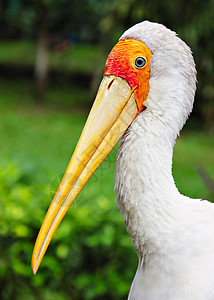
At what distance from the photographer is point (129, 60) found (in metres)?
2.14

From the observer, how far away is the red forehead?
7.02 ft

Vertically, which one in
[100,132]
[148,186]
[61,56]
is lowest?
[148,186]

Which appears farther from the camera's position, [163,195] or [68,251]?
[68,251]

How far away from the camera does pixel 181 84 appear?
2145 mm

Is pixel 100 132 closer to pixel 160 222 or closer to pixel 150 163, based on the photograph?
pixel 150 163

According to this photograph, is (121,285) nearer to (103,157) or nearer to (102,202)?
(102,202)

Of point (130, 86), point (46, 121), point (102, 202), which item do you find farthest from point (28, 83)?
point (130, 86)

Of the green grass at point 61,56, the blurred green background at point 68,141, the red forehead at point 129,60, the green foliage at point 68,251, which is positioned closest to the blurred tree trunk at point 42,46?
the blurred green background at point 68,141

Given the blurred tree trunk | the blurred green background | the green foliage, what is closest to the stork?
the blurred green background

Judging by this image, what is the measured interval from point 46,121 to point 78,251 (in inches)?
305

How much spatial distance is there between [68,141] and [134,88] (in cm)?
761

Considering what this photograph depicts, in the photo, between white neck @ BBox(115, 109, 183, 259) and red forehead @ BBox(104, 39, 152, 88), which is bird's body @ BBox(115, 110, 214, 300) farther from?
red forehead @ BBox(104, 39, 152, 88)

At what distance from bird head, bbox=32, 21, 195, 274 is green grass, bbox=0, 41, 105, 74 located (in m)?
15.0

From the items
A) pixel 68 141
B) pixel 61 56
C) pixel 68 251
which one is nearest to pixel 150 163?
pixel 68 251
